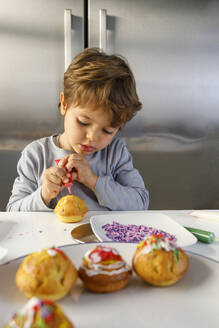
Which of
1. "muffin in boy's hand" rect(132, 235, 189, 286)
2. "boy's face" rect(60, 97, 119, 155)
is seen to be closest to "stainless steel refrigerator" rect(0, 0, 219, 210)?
"boy's face" rect(60, 97, 119, 155)

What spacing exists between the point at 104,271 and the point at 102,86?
2.40 ft

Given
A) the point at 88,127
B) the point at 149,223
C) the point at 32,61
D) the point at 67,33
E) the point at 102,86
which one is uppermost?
the point at 67,33

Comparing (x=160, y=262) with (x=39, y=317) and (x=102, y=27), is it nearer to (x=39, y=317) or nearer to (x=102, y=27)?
(x=39, y=317)

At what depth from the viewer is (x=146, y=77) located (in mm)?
2002

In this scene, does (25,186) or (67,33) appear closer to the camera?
(25,186)

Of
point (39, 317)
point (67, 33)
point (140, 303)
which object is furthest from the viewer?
point (67, 33)

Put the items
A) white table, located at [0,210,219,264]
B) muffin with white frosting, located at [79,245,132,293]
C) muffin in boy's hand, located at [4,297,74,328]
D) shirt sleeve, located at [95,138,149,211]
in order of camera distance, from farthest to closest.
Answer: shirt sleeve, located at [95,138,149,211], white table, located at [0,210,219,264], muffin with white frosting, located at [79,245,132,293], muffin in boy's hand, located at [4,297,74,328]

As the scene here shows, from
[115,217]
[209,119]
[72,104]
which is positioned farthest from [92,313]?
[209,119]

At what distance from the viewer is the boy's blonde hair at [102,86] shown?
1043 millimetres

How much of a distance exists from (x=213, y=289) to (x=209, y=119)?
1780 mm

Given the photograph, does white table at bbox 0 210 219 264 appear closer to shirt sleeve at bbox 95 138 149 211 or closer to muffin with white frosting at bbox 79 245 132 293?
shirt sleeve at bbox 95 138 149 211

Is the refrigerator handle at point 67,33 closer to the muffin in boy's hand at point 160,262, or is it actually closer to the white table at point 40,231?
the white table at point 40,231

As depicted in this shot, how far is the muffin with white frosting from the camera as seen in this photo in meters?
0.43

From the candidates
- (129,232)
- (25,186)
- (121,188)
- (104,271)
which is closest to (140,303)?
(104,271)
